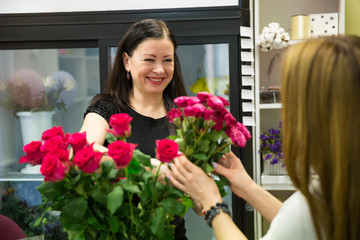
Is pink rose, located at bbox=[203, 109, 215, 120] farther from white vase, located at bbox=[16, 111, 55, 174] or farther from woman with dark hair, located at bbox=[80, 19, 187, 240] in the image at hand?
white vase, located at bbox=[16, 111, 55, 174]

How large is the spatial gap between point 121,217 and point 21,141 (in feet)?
6.73

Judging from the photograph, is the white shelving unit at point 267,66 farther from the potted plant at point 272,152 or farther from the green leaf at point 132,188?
the green leaf at point 132,188

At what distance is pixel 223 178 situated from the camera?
1.27 m

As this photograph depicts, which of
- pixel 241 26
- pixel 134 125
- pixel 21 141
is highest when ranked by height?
pixel 241 26

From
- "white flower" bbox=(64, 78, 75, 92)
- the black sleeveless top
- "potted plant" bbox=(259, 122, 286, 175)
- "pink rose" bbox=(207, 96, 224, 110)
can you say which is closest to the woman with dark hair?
the black sleeveless top

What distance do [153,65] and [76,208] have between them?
87 centimetres

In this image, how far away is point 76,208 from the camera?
3.53 feet

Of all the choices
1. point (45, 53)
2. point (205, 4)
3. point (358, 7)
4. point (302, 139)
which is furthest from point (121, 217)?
point (358, 7)

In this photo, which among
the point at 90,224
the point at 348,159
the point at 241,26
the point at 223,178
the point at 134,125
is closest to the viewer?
the point at 348,159

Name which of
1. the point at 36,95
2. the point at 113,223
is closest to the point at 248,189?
the point at 113,223

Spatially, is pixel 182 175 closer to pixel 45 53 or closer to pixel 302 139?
pixel 302 139

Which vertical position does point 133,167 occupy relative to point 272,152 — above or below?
above

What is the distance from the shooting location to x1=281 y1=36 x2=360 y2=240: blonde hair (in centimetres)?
90

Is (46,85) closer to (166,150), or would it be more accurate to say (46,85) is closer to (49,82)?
(49,82)
